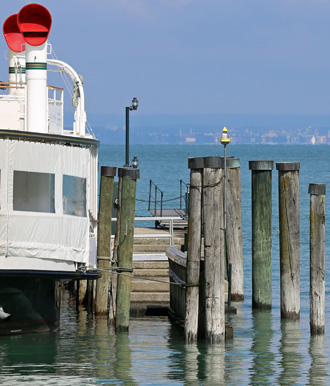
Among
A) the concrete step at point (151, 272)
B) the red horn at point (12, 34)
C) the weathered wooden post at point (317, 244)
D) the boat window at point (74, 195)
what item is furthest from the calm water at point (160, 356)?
the red horn at point (12, 34)

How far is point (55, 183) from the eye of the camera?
18.2 m

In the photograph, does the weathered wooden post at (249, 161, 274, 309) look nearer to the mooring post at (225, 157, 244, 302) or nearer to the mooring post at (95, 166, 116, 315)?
the mooring post at (225, 157, 244, 302)

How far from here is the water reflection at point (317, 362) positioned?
53.8ft

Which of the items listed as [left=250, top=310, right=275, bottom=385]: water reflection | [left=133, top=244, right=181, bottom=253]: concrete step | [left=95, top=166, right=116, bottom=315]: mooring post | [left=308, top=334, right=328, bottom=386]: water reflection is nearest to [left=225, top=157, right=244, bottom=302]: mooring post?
[left=133, top=244, right=181, bottom=253]: concrete step

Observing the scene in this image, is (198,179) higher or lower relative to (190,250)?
higher

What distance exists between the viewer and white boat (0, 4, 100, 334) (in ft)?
58.1

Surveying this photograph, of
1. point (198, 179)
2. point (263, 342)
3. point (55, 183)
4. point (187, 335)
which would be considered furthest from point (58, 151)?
point (263, 342)

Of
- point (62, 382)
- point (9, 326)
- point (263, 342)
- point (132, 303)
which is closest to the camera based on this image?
point (62, 382)

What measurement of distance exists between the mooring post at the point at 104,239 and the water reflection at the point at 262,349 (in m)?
3.47

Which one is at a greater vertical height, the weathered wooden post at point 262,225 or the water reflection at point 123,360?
the weathered wooden post at point 262,225

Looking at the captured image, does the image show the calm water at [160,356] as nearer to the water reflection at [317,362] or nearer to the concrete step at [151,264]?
the water reflection at [317,362]

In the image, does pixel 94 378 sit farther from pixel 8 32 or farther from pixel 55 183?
pixel 8 32

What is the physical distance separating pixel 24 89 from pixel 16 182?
11.4 ft

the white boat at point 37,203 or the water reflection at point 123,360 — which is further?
the white boat at point 37,203
